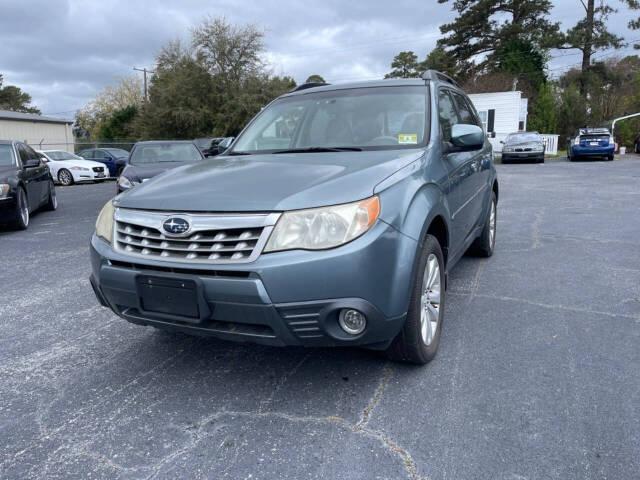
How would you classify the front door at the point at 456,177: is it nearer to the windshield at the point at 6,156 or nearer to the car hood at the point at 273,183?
the car hood at the point at 273,183

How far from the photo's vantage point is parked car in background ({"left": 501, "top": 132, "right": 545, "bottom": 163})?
22.1 m

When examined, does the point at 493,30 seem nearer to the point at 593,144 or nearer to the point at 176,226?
the point at 593,144

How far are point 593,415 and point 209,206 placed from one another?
2.14 m

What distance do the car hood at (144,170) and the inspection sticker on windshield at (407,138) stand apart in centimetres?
658

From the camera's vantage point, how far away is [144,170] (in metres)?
9.66

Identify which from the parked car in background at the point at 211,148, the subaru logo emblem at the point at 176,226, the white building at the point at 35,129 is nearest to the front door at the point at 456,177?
the subaru logo emblem at the point at 176,226

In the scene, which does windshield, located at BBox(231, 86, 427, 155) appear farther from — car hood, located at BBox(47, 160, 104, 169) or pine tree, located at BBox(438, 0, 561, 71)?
pine tree, located at BBox(438, 0, 561, 71)

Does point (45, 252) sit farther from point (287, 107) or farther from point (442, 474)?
point (442, 474)

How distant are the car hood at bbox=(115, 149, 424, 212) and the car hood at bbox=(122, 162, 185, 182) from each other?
6.54 meters

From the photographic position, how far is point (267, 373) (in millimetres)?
2980

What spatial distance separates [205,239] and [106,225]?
0.82 m

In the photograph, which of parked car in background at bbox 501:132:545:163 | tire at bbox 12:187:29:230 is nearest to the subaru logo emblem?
tire at bbox 12:187:29:230

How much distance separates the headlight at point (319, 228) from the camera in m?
2.30

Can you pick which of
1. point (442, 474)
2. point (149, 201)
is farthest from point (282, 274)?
point (442, 474)
